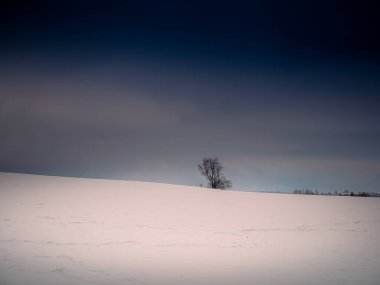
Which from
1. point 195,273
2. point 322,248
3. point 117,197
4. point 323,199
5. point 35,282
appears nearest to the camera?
point 35,282

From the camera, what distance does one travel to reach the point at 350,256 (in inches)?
408

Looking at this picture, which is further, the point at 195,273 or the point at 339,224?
the point at 339,224

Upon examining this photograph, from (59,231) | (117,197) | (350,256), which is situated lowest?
(350,256)

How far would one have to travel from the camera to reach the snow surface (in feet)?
25.5

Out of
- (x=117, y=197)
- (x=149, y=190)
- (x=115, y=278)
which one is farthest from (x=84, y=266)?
(x=149, y=190)

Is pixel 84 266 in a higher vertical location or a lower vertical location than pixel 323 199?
lower

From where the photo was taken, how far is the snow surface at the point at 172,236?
25.5 feet

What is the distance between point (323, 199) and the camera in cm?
2020

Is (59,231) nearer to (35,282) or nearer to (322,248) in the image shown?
(35,282)

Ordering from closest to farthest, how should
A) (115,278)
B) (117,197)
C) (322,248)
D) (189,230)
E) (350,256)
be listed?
(115,278) → (350,256) → (322,248) → (189,230) → (117,197)

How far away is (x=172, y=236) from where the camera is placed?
11695 millimetres

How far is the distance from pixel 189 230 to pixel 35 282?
6569 millimetres

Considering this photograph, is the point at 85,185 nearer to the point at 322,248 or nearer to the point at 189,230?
the point at 189,230

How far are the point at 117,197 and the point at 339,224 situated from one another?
→ 9962 millimetres
